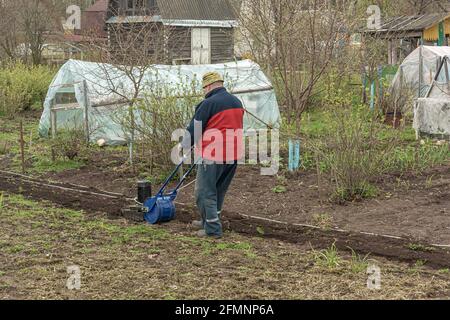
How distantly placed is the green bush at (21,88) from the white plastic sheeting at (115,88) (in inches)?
166

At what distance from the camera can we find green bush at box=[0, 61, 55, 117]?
19.1m

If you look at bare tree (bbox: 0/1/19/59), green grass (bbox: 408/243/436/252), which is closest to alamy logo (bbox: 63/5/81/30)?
→ bare tree (bbox: 0/1/19/59)

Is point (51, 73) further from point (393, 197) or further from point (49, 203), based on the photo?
point (393, 197)

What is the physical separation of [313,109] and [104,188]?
8.83m

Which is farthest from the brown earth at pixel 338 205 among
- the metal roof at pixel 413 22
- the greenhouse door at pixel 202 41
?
the greenhouse door at pixel 202 41

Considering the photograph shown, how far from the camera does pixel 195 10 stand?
37.0 metres

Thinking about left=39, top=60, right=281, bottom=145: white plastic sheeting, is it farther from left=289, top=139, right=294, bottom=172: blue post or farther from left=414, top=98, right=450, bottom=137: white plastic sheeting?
left=414, top=98, right=450, bottom=137: white plastic sheeting

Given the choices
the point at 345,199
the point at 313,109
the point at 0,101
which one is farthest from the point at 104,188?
the point at 0,101

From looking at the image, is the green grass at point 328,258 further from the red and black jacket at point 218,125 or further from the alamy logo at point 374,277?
the red and black jacket at point 218,125

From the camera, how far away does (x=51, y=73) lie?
22.6 metres

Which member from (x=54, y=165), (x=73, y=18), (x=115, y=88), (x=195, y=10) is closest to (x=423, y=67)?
(x=115, y=88)

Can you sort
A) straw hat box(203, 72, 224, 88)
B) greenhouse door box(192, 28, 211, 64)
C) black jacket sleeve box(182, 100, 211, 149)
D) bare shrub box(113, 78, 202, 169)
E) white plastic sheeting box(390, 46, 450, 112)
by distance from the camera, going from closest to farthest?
black jacket sleeve box(182, 100, 211, 149) < straw hat box(203, 72, 224, 88) < bare shrub box(113, 78, 202, 169) < white plastic sheeting box(390, 46, 450, 112) < greenhouse door box(192, 28, 211, 64)

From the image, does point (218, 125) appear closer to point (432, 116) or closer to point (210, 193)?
point (210, 193)

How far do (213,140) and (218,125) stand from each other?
0.17m
